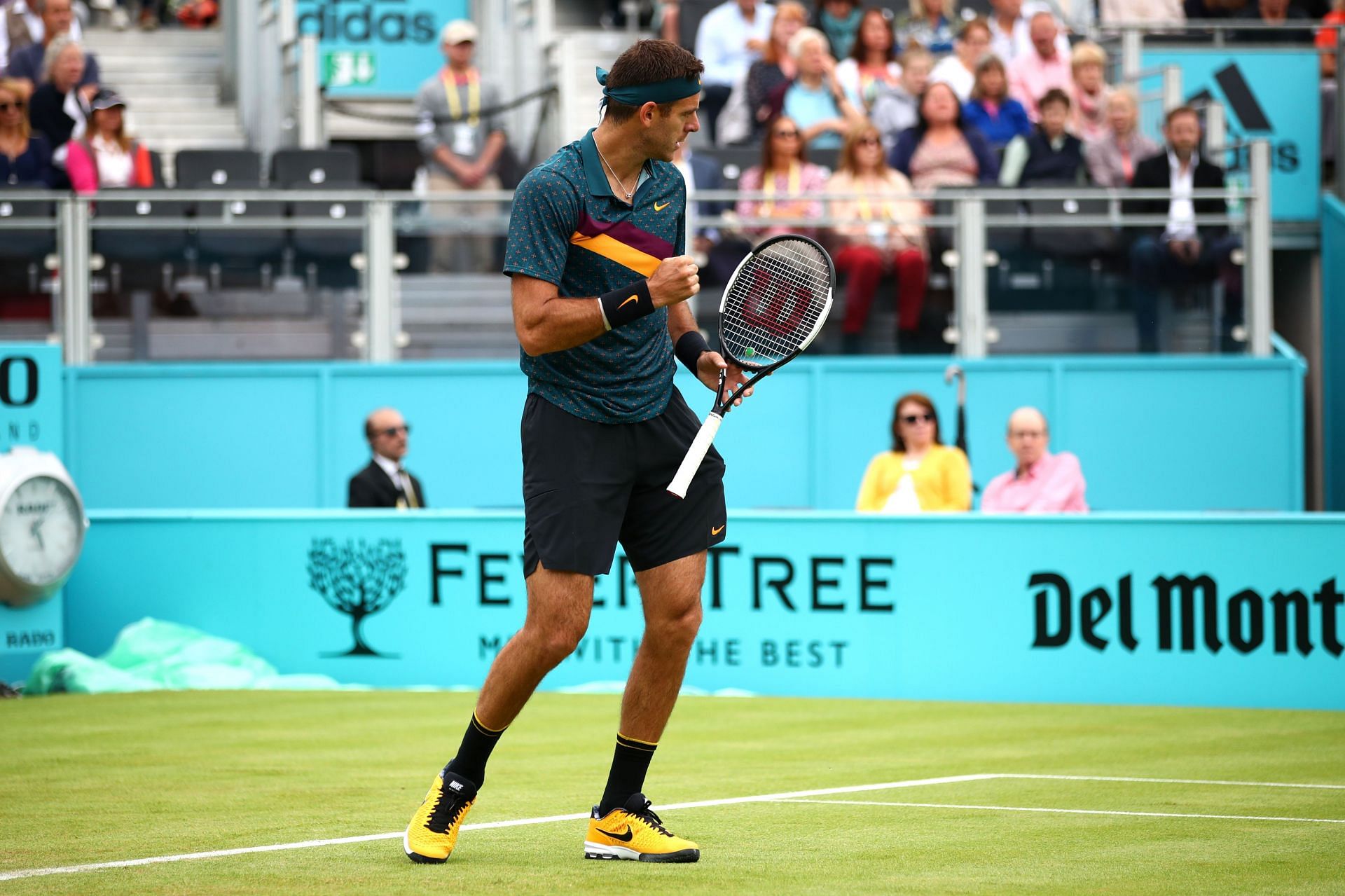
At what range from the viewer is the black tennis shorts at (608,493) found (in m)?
5.63

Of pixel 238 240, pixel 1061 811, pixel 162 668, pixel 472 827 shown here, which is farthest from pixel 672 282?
pixel 238 240

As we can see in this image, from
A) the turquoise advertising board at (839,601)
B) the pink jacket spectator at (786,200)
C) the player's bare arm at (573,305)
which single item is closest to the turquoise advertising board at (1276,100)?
the pink jacket spectator at (786,200)

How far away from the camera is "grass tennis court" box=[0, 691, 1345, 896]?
17.7 feet

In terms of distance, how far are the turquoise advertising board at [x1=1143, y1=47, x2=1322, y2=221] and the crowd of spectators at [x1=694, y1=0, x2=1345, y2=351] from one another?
304 mm

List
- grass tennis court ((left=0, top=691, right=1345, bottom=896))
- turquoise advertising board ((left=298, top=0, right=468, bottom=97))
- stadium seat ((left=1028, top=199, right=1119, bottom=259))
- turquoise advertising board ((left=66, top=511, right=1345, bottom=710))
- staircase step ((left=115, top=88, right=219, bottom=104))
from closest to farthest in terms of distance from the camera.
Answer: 1. grass tennis court ((left=0, top=691, right=1345, bottom=896))
2. turquoise advertising board ((left=66, top=511, right=1345, bottom=710))
3. stadium seat ((left=1028, top=199, right=1119, bottom=259))
4. staircase step ((left=115, top=88, right=219, bottom=104))
5. turquoise advertising board ((left=298, top=0, right=468, bottom=97))

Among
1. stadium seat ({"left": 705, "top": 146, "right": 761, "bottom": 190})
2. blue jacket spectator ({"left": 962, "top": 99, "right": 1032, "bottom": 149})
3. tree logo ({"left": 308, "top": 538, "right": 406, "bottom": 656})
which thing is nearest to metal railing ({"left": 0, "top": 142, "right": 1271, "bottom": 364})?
stadium seat ({"left": 705, "top": 146, "right": 761, "bottom": 190})

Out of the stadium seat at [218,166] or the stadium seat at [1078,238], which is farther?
the stadium seat at [218,166]

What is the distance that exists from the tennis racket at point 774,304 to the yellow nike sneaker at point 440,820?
1.26m

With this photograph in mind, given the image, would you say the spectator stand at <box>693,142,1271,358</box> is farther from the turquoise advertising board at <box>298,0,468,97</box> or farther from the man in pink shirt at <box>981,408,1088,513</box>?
the turquoise advertising board at <box>298,0,468,97</box>

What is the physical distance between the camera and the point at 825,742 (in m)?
9.19

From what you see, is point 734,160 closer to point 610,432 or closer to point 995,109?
point 995,109

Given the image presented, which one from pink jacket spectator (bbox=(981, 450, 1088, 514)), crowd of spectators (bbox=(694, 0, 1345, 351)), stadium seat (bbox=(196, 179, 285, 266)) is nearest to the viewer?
pink jacket spectator (bbox=(981, 450, 1088, 514))

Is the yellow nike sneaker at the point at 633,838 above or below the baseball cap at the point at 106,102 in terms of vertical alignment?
below

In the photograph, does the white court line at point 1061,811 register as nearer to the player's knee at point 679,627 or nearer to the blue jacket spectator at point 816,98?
the player's knee at point 679,627
